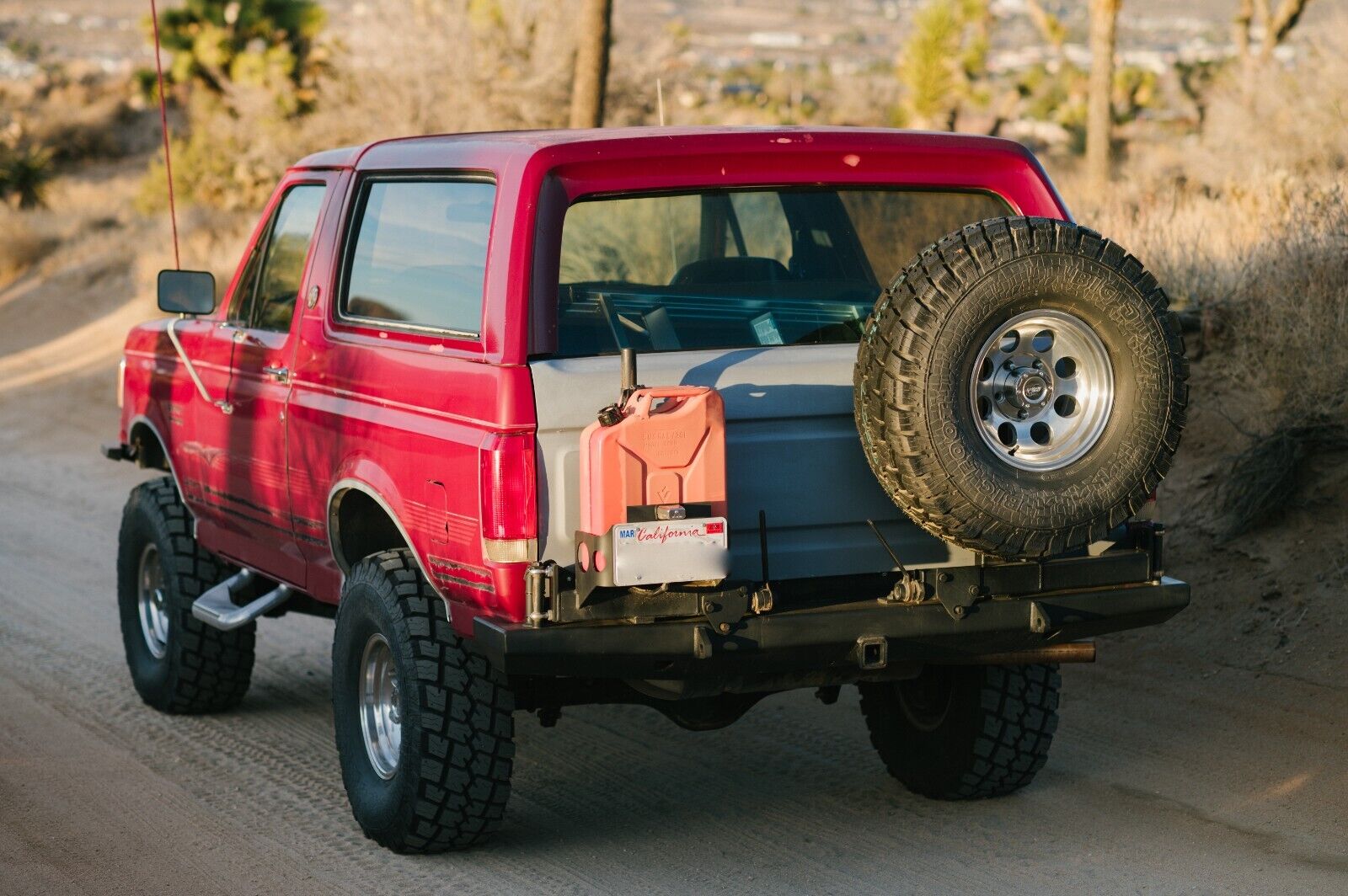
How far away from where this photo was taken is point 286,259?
6.09 metres

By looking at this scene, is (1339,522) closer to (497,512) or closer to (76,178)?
(497,512)

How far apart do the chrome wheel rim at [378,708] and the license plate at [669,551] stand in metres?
1.19

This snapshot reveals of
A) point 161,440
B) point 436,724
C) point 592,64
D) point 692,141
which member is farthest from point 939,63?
point 436,724

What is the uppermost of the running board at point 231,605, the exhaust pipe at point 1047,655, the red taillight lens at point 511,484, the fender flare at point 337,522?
the red taillight lens at point 511,484

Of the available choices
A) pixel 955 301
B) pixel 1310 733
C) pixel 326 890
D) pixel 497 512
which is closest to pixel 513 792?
pixel 326 890

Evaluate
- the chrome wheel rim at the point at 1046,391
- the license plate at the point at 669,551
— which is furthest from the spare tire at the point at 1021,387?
the license plate at the point at 669,551

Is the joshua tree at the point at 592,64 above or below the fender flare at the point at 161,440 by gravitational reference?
above

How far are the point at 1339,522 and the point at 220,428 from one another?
4.80 meters

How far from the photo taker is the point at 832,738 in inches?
246

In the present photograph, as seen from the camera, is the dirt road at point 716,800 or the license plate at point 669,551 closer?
the license plate at point 669,551

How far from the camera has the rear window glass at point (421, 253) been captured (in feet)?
15.8

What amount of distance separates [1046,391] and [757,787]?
1953 millimetres

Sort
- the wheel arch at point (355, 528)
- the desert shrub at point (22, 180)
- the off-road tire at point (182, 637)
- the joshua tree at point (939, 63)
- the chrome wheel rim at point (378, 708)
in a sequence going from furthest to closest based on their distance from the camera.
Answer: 1. the joshua tree at point (939, 63)
2. the desert shrub at point (22, 180)
3. the off-road tire at point (182, 637)
4. the wheel arch at point (355, 528)
5. the chrome wheel rim at point (378, 708)

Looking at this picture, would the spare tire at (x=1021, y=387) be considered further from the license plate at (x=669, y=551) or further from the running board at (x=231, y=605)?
the running board at (x=231, y=605)
